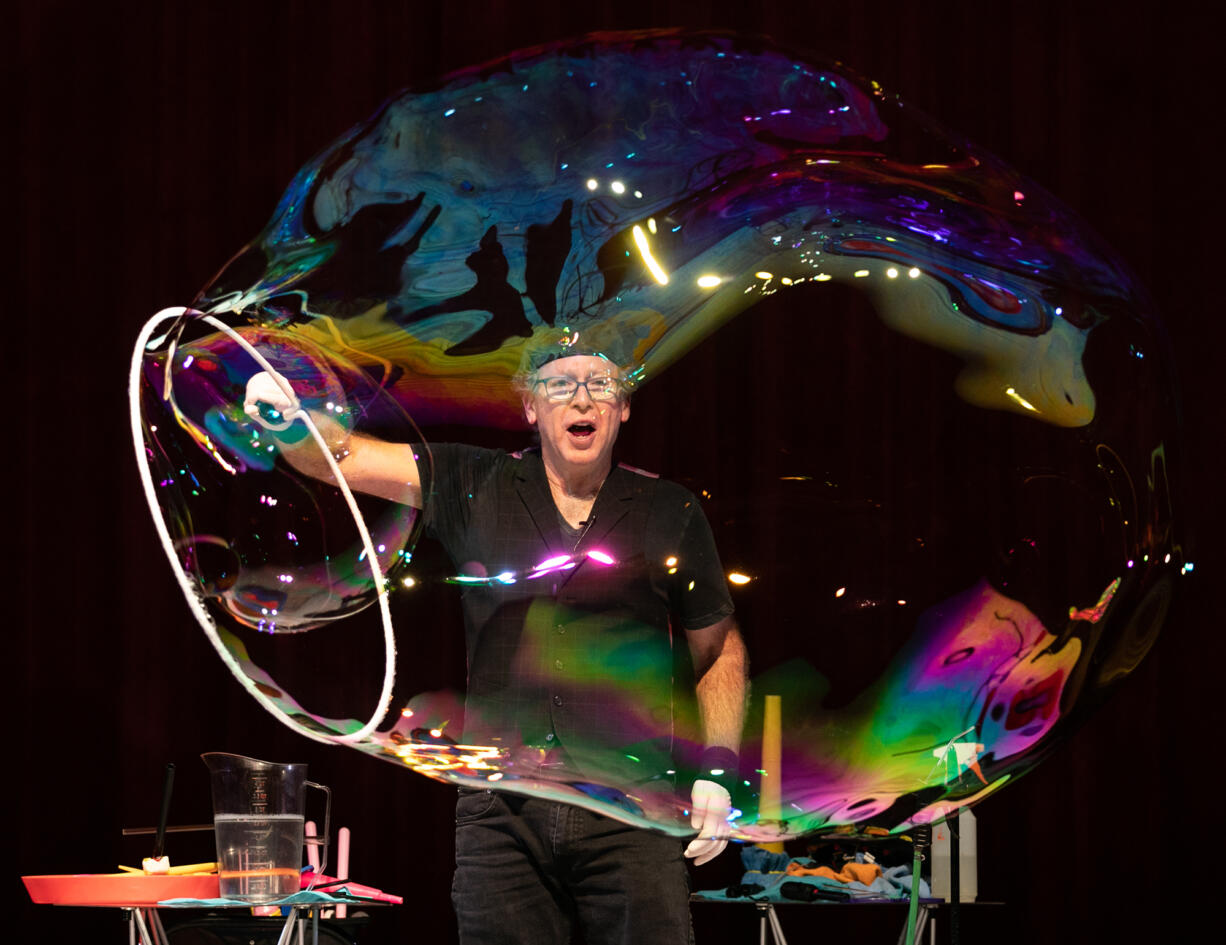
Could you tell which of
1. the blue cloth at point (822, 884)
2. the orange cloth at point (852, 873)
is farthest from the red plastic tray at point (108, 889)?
the orange cloth at point (852, 873)

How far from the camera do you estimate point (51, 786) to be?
3.18m

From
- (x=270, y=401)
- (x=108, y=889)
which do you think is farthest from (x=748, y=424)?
(x=108, y=889)

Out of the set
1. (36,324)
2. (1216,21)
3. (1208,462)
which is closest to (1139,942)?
(1208,462)

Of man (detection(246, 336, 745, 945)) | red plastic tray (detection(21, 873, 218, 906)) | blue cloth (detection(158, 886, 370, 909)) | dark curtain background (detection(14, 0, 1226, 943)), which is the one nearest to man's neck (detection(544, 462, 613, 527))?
man (detection(246, 336, 745, 945))

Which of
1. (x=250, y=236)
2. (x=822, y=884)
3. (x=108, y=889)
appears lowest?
(x=822, y=884)

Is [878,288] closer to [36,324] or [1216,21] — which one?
[1216,21]

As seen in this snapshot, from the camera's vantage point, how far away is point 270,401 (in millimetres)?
1178

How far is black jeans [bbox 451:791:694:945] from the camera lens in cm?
129

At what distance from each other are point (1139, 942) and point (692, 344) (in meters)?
2.33

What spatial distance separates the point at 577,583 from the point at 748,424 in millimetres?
198

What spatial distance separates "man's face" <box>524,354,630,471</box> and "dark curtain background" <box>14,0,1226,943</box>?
210cm

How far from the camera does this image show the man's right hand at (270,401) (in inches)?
45.9

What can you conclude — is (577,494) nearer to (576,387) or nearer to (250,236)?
(576,387)

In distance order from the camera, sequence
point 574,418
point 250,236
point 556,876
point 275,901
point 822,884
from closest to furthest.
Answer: point 574,418, point 556,876, point 275,901, point 822,884, point 250,236
